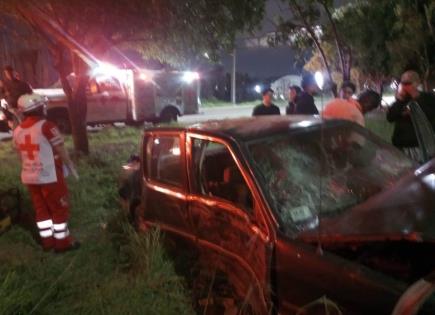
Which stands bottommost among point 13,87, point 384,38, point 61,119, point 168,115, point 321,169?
point 168,115

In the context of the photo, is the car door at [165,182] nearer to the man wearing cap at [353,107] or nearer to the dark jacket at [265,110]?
the man wearing cap at [353,107]

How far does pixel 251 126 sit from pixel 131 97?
43.4 ft

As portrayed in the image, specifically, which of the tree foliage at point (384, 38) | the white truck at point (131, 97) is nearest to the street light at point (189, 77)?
the white truck at point (131, 97)

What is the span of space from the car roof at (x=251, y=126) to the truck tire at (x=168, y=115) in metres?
13.8

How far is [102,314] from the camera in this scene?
3562 millimetres

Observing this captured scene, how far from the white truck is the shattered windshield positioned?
1157 centimetres

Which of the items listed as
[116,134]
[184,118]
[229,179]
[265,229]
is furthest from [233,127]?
[184,118]

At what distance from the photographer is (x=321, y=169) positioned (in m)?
3.46

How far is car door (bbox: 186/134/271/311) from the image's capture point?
3.08m

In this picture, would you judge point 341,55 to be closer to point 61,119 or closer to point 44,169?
point 61,119

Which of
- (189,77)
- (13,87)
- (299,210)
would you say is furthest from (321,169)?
(189,77)

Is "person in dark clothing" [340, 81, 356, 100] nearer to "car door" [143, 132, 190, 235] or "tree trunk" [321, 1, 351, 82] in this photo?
"car door" [143, 132, 190, 235]

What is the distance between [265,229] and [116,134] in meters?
11.3

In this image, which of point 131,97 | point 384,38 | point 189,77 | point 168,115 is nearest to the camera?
Answer: point 131,97
